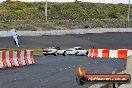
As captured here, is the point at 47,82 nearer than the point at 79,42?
Yes

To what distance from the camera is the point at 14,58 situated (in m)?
25.8

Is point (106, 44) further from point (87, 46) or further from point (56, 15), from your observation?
point (56, 15)

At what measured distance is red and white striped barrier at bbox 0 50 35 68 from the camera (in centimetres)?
2442

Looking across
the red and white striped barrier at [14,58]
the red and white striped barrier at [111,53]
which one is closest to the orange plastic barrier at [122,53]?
the red and white striped barrier at [111,53]

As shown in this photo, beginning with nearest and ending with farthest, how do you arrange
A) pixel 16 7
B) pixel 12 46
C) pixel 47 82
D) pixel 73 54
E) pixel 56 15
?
pixel 47 82
pixel 73 54
pixel 12 46
pixel 56 15
pixel 16 7

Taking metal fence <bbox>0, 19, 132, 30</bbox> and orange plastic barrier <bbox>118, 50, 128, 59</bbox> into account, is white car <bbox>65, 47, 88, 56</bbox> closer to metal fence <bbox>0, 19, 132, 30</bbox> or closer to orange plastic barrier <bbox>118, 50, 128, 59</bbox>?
orange plastic barrier <bbox>118, 50, 128, 59</bbox>

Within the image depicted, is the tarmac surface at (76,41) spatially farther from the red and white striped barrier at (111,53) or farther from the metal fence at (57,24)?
the red and white striped barrier at (111,53)

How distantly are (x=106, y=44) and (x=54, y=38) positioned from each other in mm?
6306

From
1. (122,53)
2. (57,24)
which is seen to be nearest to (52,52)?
(122,53)

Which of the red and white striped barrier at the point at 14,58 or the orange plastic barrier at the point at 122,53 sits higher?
the red and white striped barrier at the point at 14,58

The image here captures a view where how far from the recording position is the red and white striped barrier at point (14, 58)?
2442 cm

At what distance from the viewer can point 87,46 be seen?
57906 millimetres

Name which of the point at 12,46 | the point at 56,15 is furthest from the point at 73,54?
the point at 56,15

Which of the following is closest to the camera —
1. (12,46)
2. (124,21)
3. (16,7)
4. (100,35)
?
(12,46)
